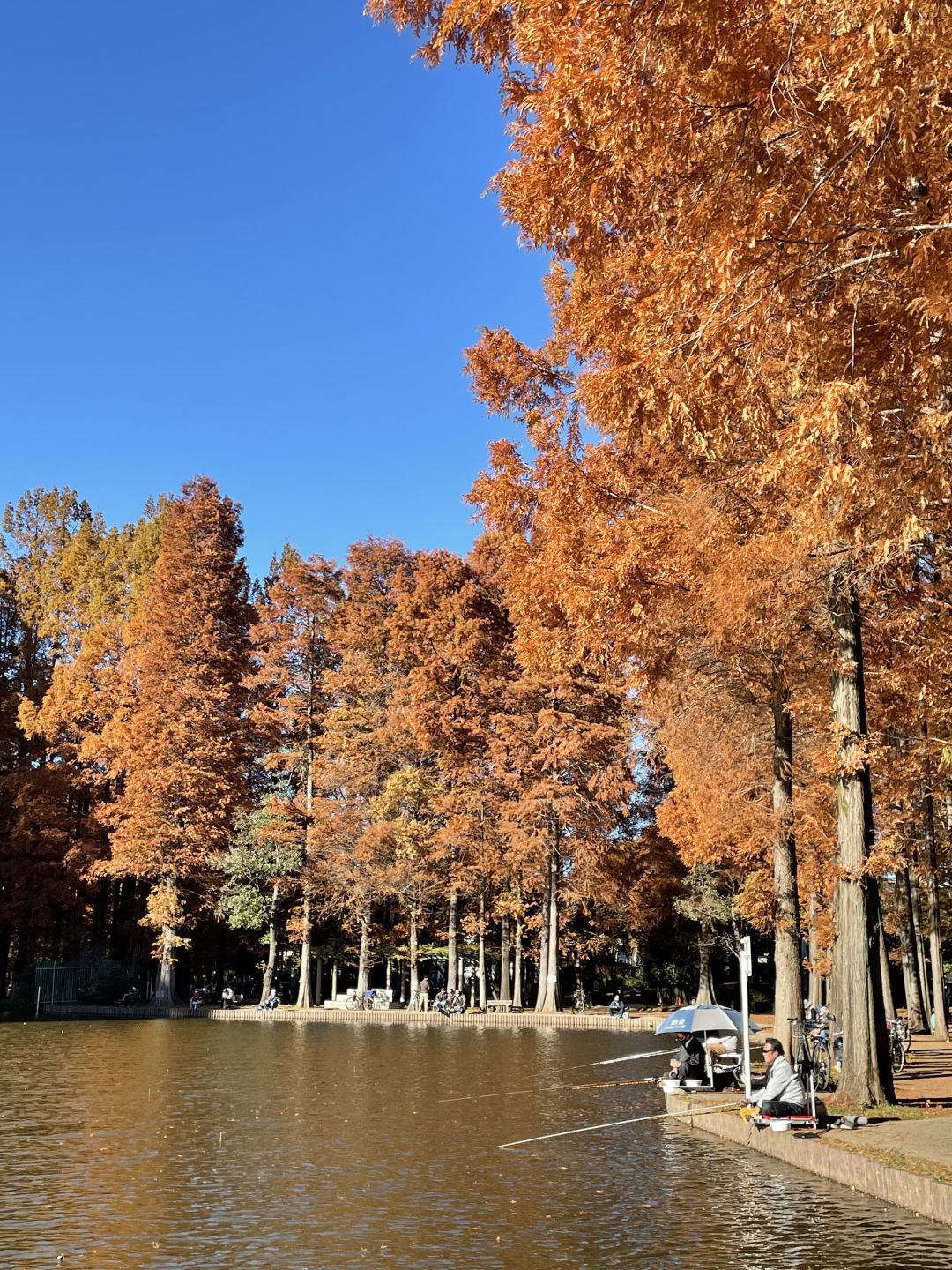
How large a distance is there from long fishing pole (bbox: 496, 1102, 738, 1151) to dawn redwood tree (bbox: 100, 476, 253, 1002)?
105 feet

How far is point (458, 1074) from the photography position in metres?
21.1

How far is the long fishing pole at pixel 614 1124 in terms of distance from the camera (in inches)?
524

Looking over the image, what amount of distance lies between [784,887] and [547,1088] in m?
5.24

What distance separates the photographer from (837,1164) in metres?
10.9

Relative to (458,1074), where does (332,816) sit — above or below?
above

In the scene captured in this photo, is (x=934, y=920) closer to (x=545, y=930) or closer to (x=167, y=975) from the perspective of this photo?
(x=545, y=930)

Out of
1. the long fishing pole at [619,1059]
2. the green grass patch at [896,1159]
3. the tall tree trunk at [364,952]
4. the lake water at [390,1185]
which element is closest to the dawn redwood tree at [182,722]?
the tall tree trunk at [364,952]

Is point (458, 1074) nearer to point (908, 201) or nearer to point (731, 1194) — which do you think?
point (731, 1194)

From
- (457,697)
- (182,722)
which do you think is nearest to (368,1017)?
(457,697)

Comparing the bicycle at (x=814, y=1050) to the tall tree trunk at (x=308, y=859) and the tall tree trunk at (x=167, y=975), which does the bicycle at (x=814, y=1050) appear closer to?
the tall tree trunk at (x=308, y=859)

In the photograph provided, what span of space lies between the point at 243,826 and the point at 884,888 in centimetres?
2587

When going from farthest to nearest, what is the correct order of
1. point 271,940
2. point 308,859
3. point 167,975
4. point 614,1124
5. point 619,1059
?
point 308,859, point 271,940, point 167,975, point 619,1059, point 614,1124

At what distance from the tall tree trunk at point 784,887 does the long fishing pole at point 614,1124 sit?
3.72 metres

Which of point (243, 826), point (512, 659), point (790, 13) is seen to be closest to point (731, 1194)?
Answer: point (790, 13)
